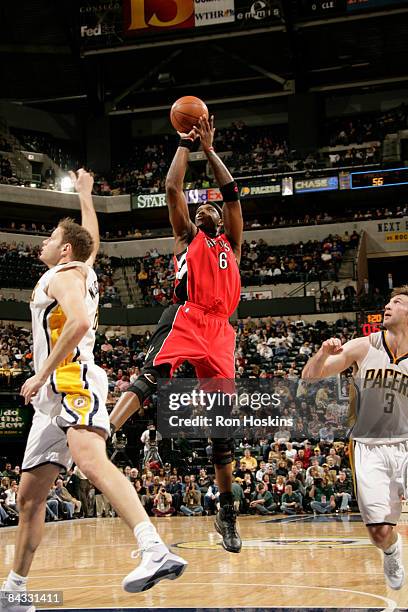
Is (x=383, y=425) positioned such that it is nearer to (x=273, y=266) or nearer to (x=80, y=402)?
(x=80, y=402)

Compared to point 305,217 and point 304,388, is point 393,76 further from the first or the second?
point 304,388

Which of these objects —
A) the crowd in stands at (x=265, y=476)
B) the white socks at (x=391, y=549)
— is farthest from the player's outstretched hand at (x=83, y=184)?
the crowd in stands at (x=265, y=476)

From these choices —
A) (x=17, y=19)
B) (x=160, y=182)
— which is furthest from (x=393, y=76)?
(x=17, y=19)

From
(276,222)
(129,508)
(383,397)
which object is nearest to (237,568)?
(383,397)

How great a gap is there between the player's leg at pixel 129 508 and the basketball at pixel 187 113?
9.05 feet

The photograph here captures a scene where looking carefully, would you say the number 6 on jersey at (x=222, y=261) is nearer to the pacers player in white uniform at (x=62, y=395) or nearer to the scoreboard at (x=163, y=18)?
the pacers player in white uniform at (x=62, y=395)

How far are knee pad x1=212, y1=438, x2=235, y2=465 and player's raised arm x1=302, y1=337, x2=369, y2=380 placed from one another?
94 cm

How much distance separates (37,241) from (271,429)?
1642 centimetres

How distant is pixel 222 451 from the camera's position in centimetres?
624

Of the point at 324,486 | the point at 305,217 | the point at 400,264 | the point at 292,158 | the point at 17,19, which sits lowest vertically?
the point at 324,486

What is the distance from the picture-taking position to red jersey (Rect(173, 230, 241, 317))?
20.8ft

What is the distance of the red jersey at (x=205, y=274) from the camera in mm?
6344

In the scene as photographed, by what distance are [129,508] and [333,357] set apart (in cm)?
231

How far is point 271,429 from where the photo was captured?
18.2 m
